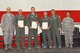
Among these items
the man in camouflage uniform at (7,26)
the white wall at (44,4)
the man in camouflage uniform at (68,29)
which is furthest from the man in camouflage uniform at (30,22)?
the white wall at (44,4)

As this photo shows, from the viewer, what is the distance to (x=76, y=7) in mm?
12883

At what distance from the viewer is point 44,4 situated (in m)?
12.9

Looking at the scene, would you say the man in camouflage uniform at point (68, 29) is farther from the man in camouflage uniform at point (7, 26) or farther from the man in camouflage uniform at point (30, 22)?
the man in camouflage uniform at point (7, 26)

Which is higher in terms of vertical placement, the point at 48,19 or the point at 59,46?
the point at 48,19

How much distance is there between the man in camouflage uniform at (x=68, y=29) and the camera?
458 inches

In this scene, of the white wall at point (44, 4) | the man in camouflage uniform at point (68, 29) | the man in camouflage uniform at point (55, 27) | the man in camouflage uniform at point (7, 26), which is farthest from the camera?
the white wall at point (44, 4)

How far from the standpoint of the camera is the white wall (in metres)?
12.9

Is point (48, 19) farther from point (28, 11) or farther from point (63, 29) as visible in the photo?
point (28, 11)

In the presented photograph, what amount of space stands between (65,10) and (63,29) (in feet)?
4.61

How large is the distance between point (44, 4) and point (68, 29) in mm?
1887

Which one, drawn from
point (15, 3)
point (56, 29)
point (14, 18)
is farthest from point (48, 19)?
point (15, 3)

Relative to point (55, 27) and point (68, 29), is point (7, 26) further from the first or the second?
point (68, 29)

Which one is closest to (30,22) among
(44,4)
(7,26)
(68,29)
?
(7,26)

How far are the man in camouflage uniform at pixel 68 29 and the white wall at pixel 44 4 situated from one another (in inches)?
52.3
